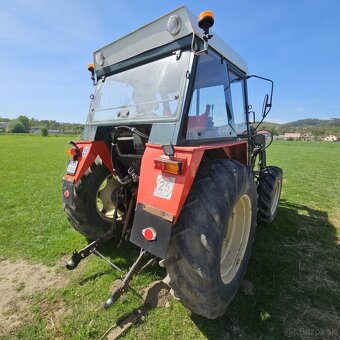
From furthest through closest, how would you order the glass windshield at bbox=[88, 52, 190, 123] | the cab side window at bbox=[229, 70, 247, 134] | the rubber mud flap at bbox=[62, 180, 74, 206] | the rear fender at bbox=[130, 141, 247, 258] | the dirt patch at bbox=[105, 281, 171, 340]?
the cab side window at bbox=[229, 70, 247, 134] < the rubber mud flap at bbox=[62, 180, 74, 206] < the glass windshield at bbox=[88, 52, 190, 123] < the dirt patch at bbox=[105, 281, 171, 340] < the rear fender at bbox=[130, 141, 247, 258]

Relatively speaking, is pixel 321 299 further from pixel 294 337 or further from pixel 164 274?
pixel 164 274

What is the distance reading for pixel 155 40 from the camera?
8.05ft

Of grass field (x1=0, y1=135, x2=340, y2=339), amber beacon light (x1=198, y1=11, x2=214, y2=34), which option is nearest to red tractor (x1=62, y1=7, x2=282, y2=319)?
amber beacon light (x1=198, y1=11, x2=214, y2=34)

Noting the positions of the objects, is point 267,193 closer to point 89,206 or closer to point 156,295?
point 156,295

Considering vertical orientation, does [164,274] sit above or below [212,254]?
below

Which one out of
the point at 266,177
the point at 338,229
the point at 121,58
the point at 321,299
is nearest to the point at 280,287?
the point at 321,299

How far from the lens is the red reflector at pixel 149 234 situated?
5.81 feet

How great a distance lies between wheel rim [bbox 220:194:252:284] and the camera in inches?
100

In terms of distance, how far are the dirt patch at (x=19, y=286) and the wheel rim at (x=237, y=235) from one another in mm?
1779

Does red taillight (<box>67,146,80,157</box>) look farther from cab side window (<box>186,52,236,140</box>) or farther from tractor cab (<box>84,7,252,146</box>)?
cab side window (<box>186,52,236,140</box>)

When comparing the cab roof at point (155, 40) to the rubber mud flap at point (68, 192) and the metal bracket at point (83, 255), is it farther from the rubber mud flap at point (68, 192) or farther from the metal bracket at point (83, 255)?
the metal bracket at point (83, 255)

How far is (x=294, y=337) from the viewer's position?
6.64 ft

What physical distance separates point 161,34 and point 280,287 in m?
2.81

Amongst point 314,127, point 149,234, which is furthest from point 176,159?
point 314,127
